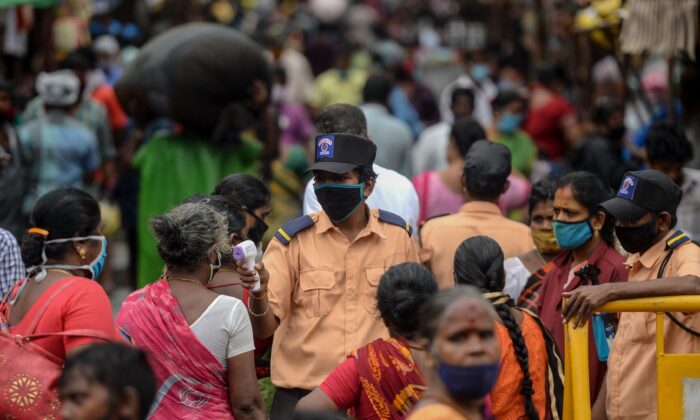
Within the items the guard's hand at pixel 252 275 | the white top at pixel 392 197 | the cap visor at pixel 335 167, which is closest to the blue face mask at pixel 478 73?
the white top at pixel 392 197

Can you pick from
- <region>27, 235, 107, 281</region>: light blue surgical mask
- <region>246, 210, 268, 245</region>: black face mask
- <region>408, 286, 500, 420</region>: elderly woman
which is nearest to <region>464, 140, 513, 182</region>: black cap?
<region>246, 210, 268, 245</region>: black face mask

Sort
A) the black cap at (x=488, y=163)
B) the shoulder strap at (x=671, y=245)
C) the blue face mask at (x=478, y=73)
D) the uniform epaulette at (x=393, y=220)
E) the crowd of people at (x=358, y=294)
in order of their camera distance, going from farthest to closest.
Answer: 1. the blue face mask at (x=478, y=73)
2. the black cap at (x=488, y=163)
3. the uniform epaulette at (x=393, y=220)
4. the shoulder strap at (x=671, y=245)
5. the crowd of people at (x=358, y=294)

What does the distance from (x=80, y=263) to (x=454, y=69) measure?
14310mm

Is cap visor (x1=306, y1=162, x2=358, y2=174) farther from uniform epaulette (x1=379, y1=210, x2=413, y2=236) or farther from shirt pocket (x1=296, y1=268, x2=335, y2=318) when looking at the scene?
shirt pocket (x1=296, y1=268, x2=335, y2=318)

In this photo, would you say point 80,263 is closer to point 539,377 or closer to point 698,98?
point 539,377

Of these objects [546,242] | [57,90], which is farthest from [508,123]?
[546,242]

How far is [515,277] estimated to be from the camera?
20.1 ft

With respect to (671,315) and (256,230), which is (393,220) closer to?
(256,230)

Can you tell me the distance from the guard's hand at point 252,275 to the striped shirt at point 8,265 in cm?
151

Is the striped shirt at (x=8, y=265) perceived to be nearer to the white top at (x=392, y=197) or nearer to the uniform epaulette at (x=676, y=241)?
the white top at (x=392, y=197)

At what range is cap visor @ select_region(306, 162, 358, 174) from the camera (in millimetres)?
5195

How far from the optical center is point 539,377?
4.55 meters

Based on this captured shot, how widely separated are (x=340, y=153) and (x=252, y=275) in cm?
78

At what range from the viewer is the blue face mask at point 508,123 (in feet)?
34.3
